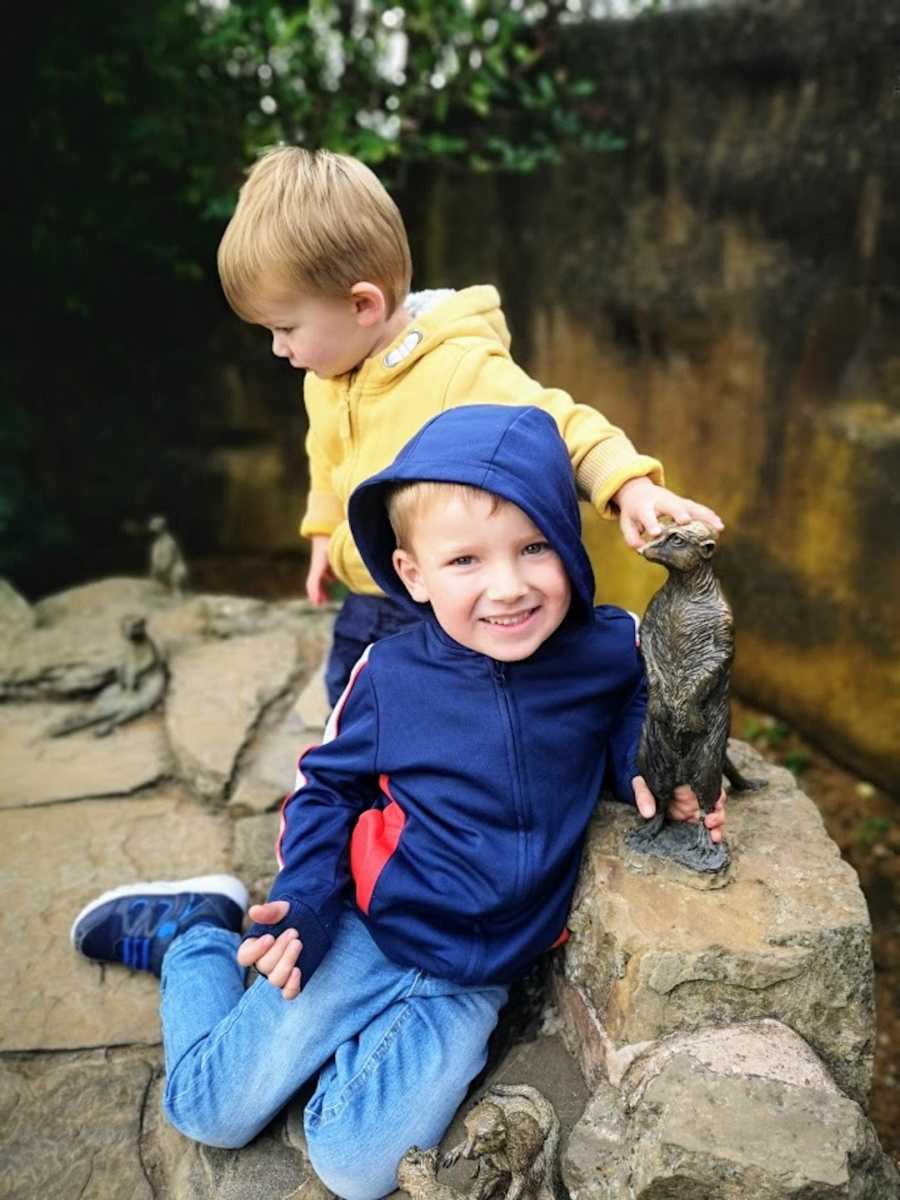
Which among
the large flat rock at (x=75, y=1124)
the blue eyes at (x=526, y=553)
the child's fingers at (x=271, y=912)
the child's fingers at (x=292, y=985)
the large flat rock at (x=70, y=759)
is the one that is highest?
the blue eyes at (x=526, y=553)

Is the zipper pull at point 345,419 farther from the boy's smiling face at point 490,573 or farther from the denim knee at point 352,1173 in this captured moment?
the denim knee at point 352,1173

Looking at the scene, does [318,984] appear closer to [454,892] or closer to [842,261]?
[454,892]

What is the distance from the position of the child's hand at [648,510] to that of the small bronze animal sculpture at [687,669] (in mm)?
55

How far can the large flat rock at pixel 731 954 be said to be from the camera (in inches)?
68.0

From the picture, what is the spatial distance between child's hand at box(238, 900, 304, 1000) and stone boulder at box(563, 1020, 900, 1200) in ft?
1.79

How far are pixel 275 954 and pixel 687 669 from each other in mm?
880

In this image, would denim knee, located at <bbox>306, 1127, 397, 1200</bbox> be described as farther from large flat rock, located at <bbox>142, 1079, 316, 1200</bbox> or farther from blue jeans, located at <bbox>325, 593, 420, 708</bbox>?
blue jeans, located at <bbox>325, 593, 420, 708</bbox>

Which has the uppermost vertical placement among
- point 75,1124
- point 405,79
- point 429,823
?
point 405,79

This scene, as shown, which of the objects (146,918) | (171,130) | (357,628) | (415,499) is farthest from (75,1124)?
(171,130)

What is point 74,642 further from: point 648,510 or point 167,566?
point 648,510

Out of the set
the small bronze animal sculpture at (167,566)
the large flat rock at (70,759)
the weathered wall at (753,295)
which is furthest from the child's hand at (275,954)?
the weathered wall at (753,295)

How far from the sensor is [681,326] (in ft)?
14.3

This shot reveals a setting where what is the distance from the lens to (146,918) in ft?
7.92

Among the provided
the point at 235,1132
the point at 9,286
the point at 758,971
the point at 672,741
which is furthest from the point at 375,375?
the point at 9,286
